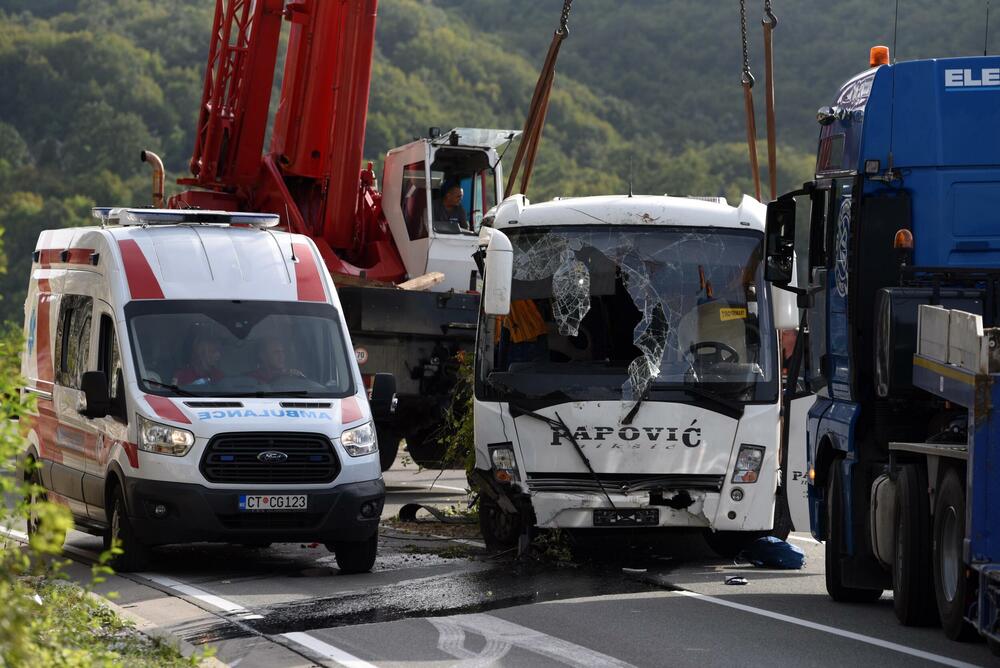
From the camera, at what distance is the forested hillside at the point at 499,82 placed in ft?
254

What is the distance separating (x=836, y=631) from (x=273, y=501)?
162 inches

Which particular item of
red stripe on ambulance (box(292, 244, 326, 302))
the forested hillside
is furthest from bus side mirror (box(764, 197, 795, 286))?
the forested hillside

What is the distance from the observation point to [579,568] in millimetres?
12398

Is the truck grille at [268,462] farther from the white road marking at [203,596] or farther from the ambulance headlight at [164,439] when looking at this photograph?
the white road marking at [203,596]

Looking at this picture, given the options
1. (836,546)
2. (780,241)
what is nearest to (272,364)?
(780,241)

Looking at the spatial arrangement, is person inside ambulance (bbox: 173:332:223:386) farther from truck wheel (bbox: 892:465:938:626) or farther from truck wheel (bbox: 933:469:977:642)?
truck wheel (bbox: 933:469:977:642)

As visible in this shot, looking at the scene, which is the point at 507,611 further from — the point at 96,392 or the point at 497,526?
the point at 96,392

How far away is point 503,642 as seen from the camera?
9.19 meters

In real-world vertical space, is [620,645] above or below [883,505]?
below

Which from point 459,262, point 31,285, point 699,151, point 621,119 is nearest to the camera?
point 31,285

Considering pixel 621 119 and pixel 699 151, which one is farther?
pixel 621 119

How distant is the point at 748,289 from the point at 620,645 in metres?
4.24

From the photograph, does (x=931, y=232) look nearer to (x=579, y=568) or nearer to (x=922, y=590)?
(x=922, y=590)

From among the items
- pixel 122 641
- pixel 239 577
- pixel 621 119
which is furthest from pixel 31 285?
pixel 621 119
